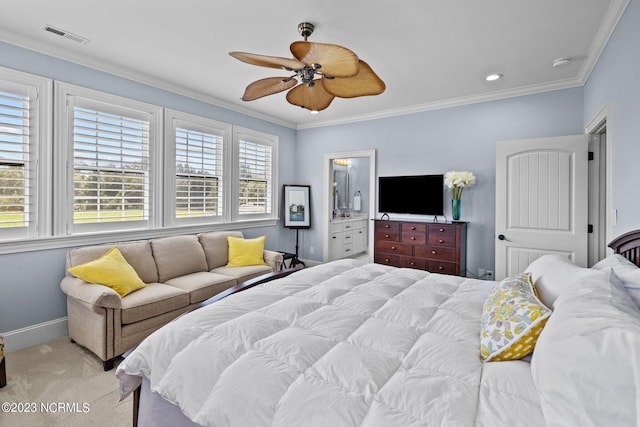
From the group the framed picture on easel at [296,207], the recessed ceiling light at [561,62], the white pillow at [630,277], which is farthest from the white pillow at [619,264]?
the framed picture on easel at [296,207]

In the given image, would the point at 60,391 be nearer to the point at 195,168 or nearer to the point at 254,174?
the point at 195,168

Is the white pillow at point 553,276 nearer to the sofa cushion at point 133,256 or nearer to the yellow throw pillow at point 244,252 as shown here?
the yellow throw pillow at point 244,252

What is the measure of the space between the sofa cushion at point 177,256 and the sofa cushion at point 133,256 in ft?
0.24

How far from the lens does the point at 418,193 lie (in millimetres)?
4578

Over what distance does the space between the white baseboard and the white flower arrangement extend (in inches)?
181

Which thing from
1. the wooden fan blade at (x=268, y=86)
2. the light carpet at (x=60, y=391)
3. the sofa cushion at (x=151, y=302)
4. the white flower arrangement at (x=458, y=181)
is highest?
the wooden fan blade at (x=268, y=86)

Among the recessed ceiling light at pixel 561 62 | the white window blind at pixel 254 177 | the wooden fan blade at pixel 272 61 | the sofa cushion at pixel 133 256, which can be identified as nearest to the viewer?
Result: the wooden fan blade at pixel 272 61

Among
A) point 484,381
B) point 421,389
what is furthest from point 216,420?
point 484,381

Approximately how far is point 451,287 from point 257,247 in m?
2.67

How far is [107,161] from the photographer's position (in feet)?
11.0

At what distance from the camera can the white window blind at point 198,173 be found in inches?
161

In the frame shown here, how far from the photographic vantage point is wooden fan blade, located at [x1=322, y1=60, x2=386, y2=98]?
2176 millimetres

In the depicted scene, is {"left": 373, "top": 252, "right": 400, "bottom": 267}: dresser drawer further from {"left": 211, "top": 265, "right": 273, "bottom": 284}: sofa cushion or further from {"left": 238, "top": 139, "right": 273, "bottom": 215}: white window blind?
{"left": 238, "top": 139, "right": 273, "bottom": 215}: white window blind

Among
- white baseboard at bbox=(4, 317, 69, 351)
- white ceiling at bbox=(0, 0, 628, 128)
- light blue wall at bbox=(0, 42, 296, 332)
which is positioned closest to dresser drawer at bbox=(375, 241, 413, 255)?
white ceiling at bbox=(0, 0, 628, 128)
